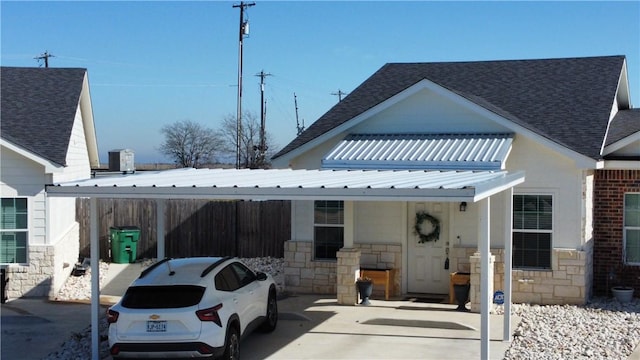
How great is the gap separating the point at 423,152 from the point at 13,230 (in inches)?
360

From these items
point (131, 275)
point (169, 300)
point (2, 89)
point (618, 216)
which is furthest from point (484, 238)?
point (2, 89)

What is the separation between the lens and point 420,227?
14.9 m

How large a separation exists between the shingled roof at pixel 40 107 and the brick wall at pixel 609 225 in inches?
454

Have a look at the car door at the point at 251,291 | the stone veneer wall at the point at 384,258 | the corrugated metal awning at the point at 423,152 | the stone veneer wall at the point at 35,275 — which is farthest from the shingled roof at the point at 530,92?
the stone veneer wall at the point at 35,275

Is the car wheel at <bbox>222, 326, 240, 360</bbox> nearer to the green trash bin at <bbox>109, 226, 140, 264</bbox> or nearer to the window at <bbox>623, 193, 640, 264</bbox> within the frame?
the window at <bbox>623, 193, 640, 264</bbox>

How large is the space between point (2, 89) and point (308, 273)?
930 cm

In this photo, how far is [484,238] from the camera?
30.3ft

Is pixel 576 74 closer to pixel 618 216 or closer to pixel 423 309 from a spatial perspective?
pixel 618 216

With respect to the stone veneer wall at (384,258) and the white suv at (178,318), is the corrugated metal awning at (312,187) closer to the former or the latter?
the white suv at (178,318)

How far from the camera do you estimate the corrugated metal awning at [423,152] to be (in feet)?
44.1

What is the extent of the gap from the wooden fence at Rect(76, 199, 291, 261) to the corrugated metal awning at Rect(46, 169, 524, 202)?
30.8 feet

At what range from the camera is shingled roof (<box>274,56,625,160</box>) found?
14.9 metres

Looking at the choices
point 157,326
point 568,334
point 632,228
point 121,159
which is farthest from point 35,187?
point 632,228

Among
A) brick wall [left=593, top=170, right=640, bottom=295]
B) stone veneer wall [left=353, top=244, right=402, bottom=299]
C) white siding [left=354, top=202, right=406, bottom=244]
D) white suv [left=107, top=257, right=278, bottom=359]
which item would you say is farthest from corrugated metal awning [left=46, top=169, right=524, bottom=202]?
brick wall [left=593, top=170, right=640, bottom=295]
